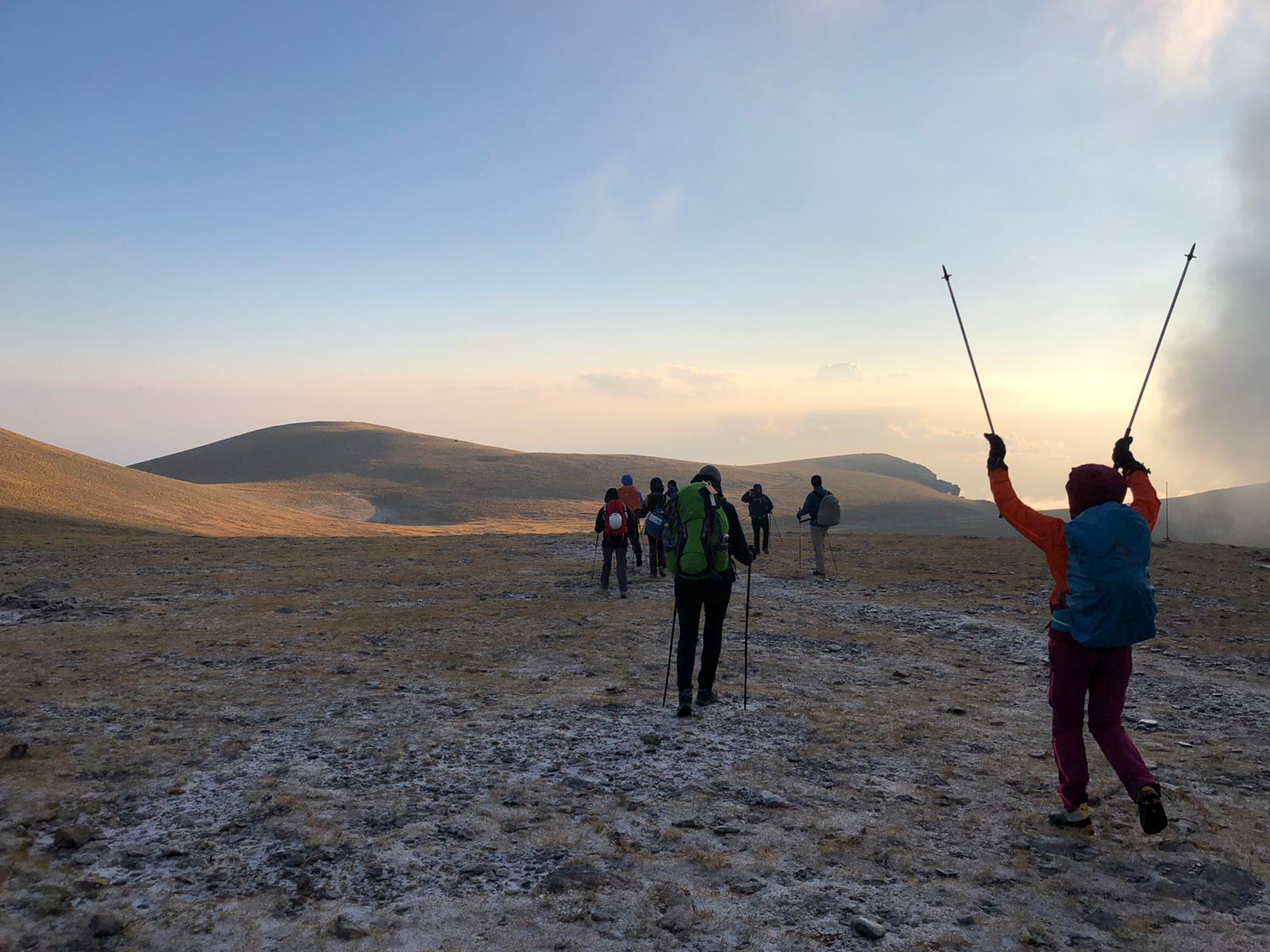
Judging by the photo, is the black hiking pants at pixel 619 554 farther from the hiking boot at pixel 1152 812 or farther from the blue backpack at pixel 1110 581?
the hiking boot at pixel 1152 812

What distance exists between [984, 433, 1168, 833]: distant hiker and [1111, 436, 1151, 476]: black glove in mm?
297

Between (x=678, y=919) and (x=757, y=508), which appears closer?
(x=678, y=919)

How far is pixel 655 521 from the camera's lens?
1698cm

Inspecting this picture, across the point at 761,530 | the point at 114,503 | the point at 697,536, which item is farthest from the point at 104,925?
the point at 114,503

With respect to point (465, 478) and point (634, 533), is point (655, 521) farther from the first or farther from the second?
point (465, 478)

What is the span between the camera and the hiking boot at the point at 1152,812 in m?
5.11

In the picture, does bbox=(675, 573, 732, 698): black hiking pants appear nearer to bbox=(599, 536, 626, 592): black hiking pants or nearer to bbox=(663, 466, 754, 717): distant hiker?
bbox=(663, 466, 754, 717): distant hiker

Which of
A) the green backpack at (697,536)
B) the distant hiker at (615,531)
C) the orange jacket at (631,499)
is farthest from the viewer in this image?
the orange jacket at (631,499)

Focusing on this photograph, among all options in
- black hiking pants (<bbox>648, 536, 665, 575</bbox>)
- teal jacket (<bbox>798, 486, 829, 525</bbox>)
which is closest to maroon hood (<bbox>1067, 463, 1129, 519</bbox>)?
black hiking pants (<bbox>648, 536, 665, 575</bbox>)

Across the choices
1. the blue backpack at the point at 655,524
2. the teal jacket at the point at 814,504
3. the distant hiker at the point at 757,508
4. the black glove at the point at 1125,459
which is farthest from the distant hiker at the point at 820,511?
the black glove at the point at 1125,459

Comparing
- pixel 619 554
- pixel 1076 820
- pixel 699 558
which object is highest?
pixel 699 558

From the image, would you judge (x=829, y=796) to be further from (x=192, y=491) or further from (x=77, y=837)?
(x=192, y=491)

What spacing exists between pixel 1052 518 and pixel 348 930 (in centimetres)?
531

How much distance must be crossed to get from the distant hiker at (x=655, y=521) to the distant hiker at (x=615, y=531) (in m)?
0.60
